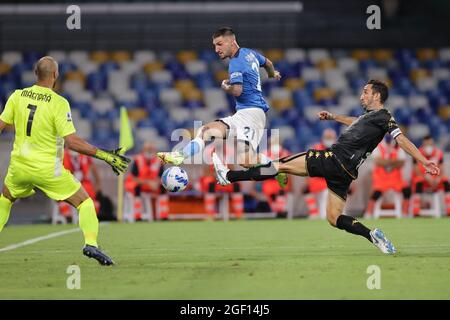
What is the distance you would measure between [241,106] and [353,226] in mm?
2133

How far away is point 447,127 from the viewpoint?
22.9 metres

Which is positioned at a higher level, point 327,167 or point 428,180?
point 428,180

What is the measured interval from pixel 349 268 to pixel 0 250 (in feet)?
16.1

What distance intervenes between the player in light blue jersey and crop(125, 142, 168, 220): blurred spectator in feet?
25.0

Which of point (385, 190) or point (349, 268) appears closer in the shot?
point (349, 268)

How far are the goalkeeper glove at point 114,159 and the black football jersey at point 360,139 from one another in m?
2.54

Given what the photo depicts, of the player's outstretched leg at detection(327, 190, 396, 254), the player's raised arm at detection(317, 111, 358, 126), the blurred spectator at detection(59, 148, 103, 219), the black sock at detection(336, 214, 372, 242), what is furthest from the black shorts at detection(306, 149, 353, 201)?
the blurred spectator at detection(59, 148, 103, 219)

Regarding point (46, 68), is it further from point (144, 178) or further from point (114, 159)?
point (144, 178)

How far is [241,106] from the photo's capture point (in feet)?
34.6

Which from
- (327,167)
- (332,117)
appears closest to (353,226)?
(327,167)

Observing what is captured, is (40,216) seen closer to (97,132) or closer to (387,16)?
(97,132)

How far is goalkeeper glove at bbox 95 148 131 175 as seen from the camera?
8.49 metres

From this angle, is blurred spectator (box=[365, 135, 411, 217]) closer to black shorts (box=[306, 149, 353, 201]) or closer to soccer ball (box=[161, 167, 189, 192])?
black shorts (box=[306, 149, 353, 201])
